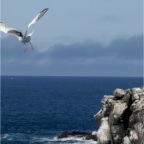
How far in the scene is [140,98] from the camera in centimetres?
7256

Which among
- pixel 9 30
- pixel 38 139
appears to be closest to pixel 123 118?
pixel 38 139

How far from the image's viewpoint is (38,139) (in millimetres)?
99125

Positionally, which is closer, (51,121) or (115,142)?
(115,142)

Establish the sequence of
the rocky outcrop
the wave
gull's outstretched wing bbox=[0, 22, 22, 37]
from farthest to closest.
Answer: the wave
the rocky outcrop
gull's outstretched wing bbox=[0, 22, 22, 37]

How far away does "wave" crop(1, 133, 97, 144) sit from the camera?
94.7 metres

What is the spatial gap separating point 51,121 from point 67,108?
4136cm

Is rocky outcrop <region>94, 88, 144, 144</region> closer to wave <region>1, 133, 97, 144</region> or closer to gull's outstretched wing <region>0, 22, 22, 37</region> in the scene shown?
wave <region>1, 133, 97, 144</region>

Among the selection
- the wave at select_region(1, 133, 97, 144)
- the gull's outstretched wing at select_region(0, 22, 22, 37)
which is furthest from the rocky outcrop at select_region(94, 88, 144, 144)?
the gull's outstretched wing at select_region(0, 22, 22, 37)

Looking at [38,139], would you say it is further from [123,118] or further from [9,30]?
[9,30]

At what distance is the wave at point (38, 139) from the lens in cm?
9469

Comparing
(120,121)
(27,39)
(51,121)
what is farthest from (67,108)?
(27,39)

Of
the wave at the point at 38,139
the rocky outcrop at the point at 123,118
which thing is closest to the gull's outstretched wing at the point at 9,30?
the rocky outcrop at the point at 123,118

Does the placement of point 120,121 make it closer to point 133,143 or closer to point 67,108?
point 133,143

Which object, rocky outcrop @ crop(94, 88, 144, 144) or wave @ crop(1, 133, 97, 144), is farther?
wave @ crop(1, 133, 97, 144)
